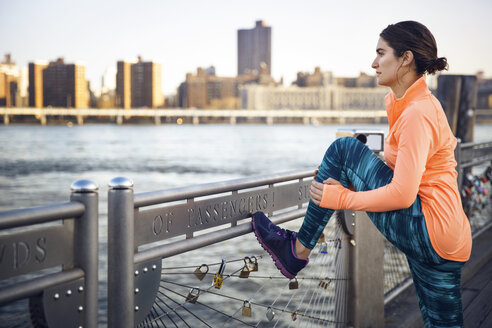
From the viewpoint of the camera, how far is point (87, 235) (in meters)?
1.63

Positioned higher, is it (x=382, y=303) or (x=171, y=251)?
(x=171, y=251)

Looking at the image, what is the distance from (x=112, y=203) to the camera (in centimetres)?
170

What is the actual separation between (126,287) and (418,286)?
3.44 feet

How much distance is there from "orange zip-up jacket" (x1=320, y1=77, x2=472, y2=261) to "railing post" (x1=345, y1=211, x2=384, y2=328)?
1.21 metres

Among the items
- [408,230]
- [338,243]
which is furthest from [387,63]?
[338,243]

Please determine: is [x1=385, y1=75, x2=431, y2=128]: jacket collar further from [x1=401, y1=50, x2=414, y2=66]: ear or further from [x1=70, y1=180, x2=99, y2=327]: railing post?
[x1=70, y1=180, x2=99, y2=327]: railing post

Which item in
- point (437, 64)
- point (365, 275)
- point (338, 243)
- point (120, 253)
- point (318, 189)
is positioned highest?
point (437, 64)

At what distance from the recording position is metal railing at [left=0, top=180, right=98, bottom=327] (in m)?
1.46

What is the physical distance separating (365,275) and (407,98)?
156 cm

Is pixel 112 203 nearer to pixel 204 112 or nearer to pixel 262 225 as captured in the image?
pixel 262 225

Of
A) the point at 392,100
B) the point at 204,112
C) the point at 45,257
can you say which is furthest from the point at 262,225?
the point at 204,112

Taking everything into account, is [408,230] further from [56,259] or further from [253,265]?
[56,259]

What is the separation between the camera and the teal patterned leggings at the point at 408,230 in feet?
6.52

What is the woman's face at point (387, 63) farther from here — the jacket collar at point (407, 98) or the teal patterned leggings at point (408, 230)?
the teal patterned leggings at point (408, 230)
